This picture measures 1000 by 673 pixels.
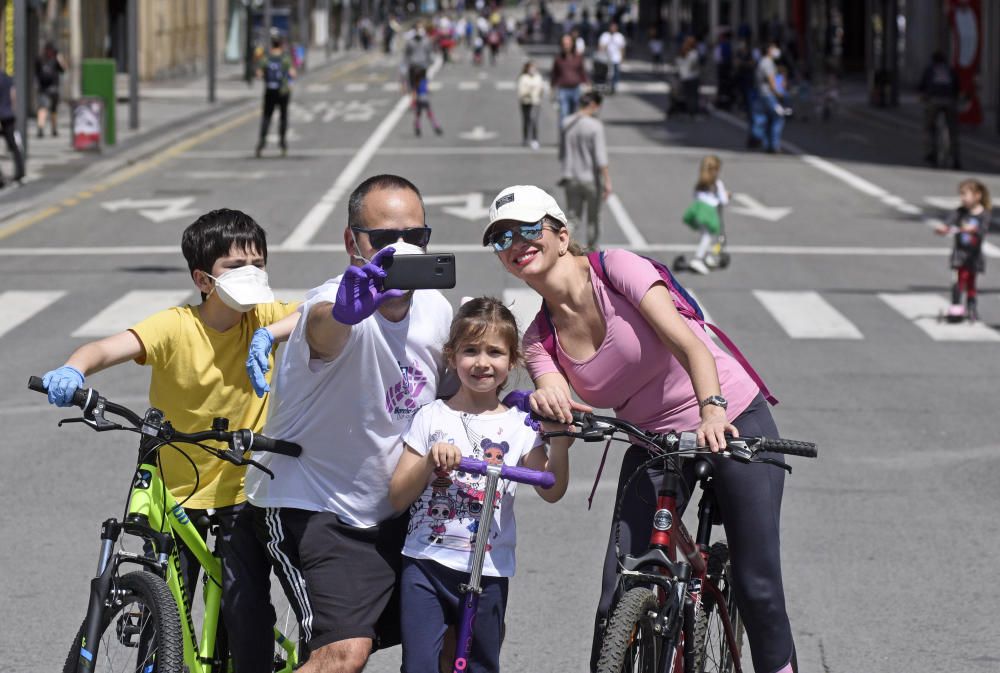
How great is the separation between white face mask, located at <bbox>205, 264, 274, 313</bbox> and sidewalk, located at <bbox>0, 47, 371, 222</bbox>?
17.8 meters

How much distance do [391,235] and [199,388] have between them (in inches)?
34.1

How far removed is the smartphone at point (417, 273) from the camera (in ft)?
13.5

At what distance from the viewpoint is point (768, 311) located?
50.9 ft

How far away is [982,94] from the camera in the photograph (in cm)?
4344

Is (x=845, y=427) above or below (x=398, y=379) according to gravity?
below

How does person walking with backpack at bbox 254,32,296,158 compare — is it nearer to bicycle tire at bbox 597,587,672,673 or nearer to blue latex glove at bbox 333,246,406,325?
bicycle tire at bbox 597,587,672,673

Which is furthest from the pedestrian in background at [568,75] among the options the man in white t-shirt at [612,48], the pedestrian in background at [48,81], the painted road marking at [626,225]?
the man in white t-shirt at [612,48]

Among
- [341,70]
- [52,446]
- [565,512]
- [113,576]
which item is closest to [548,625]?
[565,512]

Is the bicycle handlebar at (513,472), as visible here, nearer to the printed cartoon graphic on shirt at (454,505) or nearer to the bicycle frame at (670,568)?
the printed cartoon graphic on shirt at (454,505)

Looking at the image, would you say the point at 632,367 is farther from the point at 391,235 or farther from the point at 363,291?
the point at 363,291

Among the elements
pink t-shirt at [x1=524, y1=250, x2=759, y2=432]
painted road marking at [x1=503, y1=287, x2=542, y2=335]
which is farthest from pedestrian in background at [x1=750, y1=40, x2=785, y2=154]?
pink t-shirt at [x1=524, y1=250, x2=759, y2=432]

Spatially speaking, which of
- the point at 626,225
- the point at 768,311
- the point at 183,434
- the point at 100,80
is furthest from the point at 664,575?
the point at 100,80

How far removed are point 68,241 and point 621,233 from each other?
663 centimetres

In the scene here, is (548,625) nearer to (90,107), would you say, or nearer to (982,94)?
(90,107)
